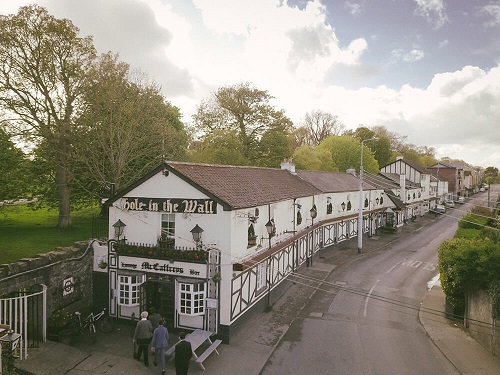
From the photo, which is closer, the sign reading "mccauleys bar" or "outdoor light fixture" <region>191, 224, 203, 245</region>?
"outdoor light fixture" <region>191, 224, 203, 245</region>

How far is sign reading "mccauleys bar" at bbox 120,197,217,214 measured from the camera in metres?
15.2

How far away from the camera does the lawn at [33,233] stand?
17875 mm

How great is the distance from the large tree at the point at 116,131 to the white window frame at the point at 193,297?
11161mm

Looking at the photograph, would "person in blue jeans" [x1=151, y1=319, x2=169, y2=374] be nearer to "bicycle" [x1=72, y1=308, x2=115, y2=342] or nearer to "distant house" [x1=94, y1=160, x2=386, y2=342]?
"distant house" [x1=94, y1=160, x2=386, y2=342]

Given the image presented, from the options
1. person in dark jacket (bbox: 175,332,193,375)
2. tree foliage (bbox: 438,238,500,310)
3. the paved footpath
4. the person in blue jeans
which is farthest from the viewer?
tree foliage (bbox: 438,238,500,310)

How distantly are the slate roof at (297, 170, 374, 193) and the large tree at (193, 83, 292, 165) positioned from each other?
8893 mm

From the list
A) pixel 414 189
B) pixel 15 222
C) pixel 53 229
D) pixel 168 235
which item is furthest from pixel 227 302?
pixel 414 189

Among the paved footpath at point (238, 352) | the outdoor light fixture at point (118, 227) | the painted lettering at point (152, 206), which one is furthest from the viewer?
the outdoor light fixture at point (118, 227)

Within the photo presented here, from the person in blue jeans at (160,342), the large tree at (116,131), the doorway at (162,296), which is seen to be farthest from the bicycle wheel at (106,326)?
the large tree at (116,131)

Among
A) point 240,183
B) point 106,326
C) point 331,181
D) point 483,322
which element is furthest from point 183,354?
point 331,181

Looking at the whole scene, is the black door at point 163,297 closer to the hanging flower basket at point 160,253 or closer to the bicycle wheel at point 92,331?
the hanging flower basket at point 160,253

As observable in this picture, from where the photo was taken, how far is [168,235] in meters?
16.0

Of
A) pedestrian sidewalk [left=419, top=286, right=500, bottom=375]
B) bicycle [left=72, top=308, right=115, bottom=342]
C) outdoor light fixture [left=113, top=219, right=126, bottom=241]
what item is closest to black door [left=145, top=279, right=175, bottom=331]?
bicycle [left=72, top=308, right=115, bottom=342]

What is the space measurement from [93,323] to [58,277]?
8.52ft
